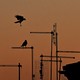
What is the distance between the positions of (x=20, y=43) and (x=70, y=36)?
0.51m

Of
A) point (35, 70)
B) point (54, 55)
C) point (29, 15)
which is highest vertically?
point (29, 15)

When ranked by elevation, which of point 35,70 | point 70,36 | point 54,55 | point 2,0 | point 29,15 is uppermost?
point 2,0

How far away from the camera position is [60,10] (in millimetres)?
2342

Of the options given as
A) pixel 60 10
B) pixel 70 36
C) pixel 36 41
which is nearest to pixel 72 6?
pixel 60 10

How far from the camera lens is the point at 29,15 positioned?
7.68 ft

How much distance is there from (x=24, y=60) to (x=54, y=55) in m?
0.31

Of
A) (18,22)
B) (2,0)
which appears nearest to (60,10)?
(18,22)

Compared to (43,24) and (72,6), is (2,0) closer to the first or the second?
(43,24)

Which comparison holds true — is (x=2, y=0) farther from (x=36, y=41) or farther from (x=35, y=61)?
(x=35, y=61)

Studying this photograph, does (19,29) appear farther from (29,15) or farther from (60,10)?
(60,10)

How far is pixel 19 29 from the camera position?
2.35m

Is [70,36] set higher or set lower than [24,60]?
higher

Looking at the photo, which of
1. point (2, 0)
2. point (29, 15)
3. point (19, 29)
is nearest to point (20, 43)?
point (19, 29)

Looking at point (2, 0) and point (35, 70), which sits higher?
point (2, 0)
